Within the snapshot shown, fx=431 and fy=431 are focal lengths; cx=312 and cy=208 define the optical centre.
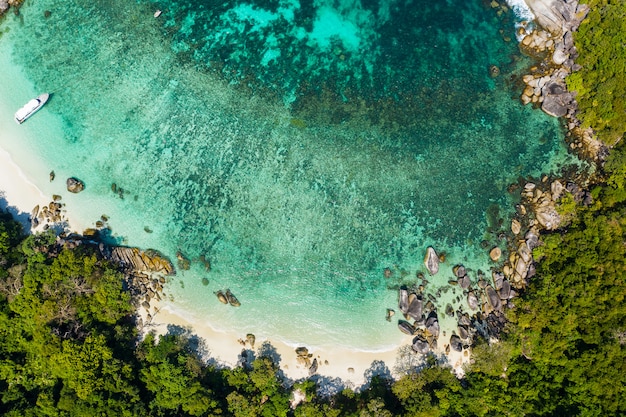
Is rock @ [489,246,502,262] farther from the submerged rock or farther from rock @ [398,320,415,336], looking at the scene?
the submerged rock

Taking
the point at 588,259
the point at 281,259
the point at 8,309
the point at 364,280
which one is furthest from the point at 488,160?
the point at 8,309

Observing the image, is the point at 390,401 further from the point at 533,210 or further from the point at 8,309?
the point at 8,309

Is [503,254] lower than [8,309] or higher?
higher

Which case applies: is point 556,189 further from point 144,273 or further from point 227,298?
point 144,273

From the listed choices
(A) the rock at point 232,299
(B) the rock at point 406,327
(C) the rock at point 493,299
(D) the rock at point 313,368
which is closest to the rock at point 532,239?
(C) the rock at point 493,299

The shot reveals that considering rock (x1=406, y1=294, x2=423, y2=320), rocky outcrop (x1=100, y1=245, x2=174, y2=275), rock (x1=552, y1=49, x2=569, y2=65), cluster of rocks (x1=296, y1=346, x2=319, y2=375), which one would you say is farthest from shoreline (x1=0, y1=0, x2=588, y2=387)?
rock (x1=552, y1=49, x2=569, y2=65)

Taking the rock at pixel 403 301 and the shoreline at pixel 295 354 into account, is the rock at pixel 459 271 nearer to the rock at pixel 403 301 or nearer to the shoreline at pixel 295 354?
the rock at pixel 403 301
